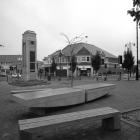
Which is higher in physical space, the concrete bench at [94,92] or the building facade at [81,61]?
the building facade at [81,61]

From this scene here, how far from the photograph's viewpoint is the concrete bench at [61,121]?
359cm

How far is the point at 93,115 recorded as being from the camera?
14.3 ft

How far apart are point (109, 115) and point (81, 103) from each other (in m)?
3.51

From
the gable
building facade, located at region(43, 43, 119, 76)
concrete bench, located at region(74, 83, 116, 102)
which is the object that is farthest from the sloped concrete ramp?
the gable

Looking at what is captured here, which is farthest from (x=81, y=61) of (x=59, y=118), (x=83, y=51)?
(x=59, y=118)

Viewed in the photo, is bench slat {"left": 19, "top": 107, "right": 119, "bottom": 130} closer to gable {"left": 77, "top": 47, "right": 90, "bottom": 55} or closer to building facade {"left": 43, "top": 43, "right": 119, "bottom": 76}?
building facade {"left": 43, "top": 43, "right": 119, "bottom": 76}

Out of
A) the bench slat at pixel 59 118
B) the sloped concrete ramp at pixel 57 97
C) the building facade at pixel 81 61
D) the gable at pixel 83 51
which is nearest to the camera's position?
the bench slat at pixel 59 118

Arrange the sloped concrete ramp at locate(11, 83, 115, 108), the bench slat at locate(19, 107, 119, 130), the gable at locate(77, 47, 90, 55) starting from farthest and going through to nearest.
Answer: the gable at locate(77, 47, 90, 55)
the sloped concrete ramp at locate(11, 83, 115, 108)
the bench slat at locate(19, 107, 119, 130)

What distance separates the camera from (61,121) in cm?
396

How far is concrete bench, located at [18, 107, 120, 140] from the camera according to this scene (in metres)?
3.59

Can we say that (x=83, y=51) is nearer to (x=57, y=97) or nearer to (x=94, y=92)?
(x=94, y=92)

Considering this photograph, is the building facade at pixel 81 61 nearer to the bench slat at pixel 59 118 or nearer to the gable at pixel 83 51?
the gable at pixel 83 51

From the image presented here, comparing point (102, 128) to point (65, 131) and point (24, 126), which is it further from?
point (24, 126)

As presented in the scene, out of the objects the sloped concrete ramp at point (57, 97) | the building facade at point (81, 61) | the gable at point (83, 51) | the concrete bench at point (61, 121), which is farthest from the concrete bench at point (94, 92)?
the gable at point (83, 51)
